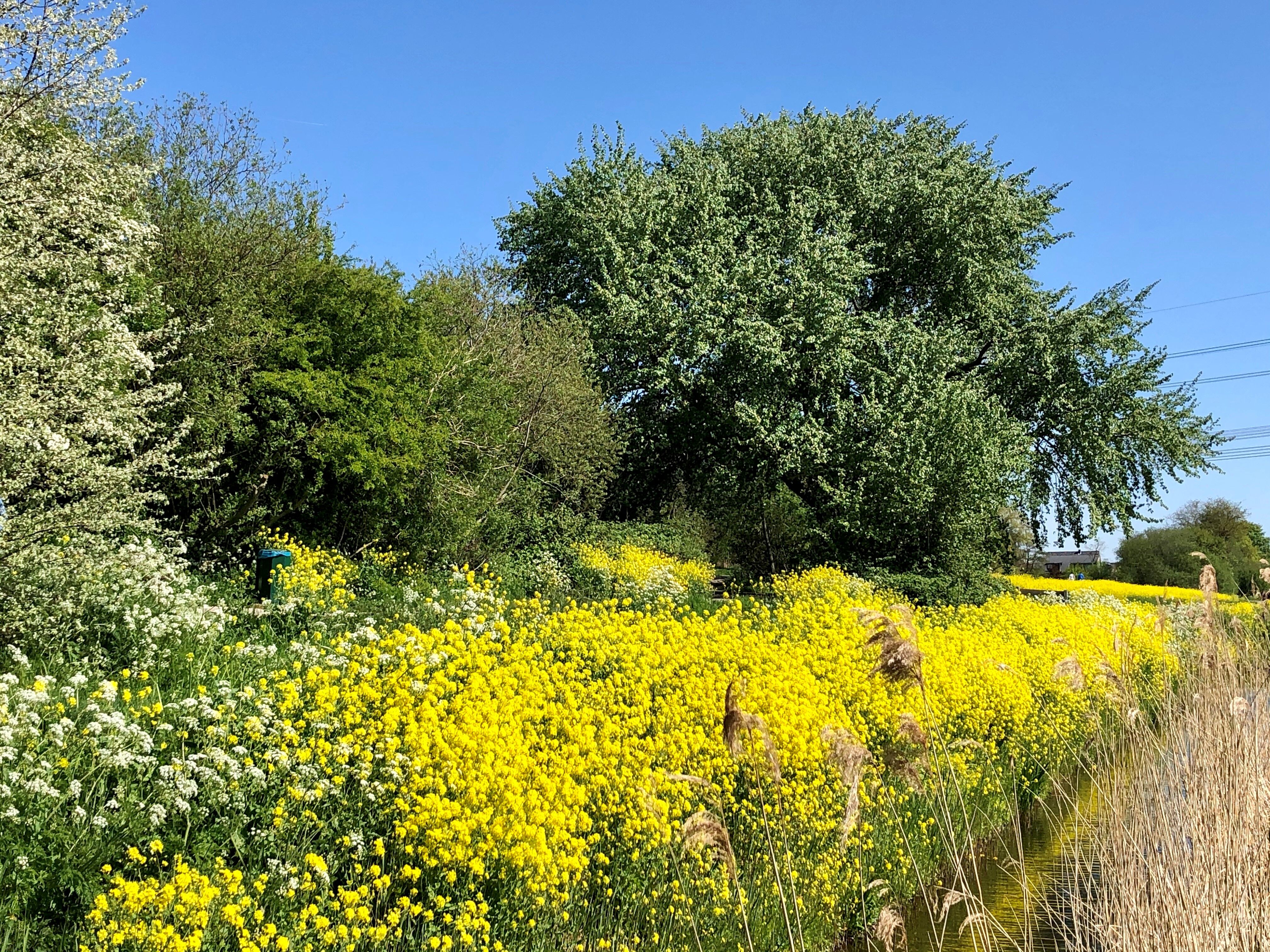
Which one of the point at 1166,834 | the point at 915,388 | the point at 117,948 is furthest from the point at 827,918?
the point at 915,388

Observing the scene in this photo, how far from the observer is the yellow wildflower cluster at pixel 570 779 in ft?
14.2

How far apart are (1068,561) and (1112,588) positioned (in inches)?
2123

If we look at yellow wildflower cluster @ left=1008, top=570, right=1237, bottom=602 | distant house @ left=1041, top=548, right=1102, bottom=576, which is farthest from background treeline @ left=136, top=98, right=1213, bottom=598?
distant house @ left=1041, top=548, right=1102, bottom=576

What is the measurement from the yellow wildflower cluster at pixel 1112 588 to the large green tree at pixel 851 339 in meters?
2.34

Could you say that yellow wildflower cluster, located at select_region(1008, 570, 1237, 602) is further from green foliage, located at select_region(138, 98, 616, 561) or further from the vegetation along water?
green foliage, located at select_region(138, 98, 616, 561)

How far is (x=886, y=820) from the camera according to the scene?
7.16 metres

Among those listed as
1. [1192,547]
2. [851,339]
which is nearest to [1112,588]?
[1192,547]

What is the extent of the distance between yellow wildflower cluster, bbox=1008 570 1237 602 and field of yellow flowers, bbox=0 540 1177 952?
59.1 ft

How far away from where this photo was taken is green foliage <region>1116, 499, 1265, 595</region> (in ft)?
113

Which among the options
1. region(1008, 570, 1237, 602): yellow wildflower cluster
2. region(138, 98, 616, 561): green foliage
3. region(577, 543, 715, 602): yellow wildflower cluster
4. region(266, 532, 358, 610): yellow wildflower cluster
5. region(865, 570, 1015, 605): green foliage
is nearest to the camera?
region(266, 532, 358, 610): yellow wildflower cluster

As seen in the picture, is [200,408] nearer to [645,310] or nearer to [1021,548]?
[645,310]

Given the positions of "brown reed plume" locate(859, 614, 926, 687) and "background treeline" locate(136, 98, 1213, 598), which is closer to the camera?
"brown reed plume" locate(859, 614, 926, 687)

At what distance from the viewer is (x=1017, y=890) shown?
7812 millimetres

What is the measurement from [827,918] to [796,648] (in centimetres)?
281
